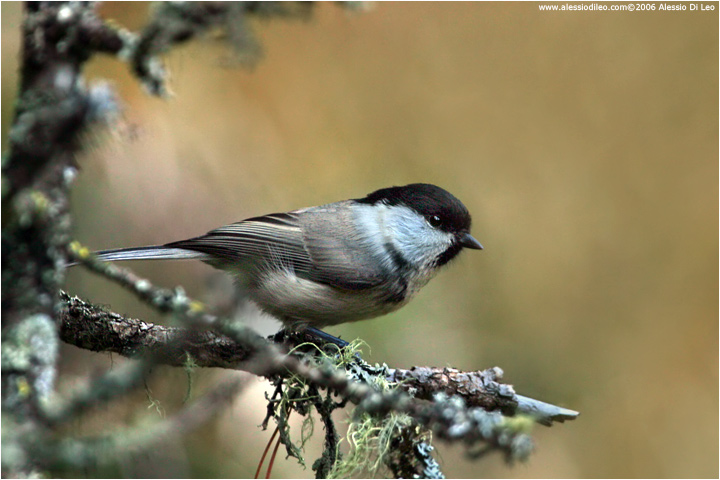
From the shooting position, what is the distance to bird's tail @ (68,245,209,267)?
276cm

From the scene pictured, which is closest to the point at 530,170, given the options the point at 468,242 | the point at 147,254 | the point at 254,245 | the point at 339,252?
the point at 468,242

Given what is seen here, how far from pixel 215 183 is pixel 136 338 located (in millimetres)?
2033

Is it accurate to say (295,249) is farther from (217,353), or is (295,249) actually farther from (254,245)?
(217,353)

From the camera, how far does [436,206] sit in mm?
3164

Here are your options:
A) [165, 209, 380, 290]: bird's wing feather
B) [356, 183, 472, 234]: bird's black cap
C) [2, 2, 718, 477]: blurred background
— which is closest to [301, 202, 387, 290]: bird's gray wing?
[165, 209, 380, 290]: bird's wing feather

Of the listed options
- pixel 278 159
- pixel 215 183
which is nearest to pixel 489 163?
pixel 278 159

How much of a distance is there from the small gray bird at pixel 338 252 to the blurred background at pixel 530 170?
1098 millimetres

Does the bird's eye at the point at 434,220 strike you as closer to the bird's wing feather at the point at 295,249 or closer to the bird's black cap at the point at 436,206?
the bird's black cap at the point at 436,206

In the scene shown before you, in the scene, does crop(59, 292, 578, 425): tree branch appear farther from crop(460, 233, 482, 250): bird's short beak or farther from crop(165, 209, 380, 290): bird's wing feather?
crop(460, 233, 482, 250): bird's short beak

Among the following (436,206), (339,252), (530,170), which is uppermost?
(436,206)

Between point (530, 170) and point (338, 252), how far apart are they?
247 centimetres

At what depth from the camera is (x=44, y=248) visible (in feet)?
3.74

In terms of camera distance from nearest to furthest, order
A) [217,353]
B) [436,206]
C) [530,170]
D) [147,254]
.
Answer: [217,353]
[147,254]
[436,206]
[530,170]

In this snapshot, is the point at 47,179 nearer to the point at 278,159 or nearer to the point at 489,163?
the point at 278,159
